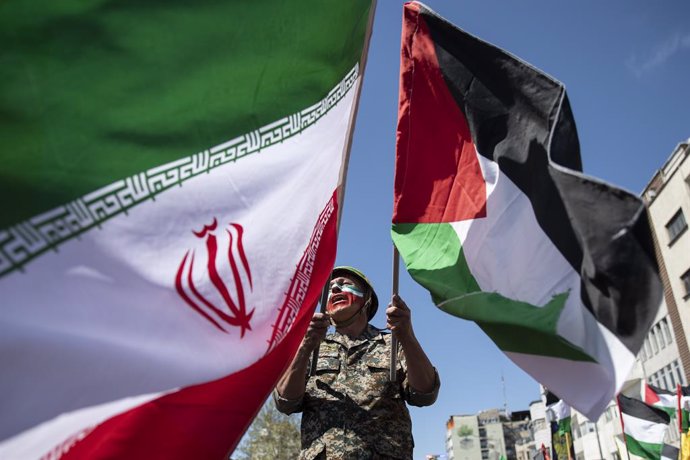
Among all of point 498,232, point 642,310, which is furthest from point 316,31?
point 642,310

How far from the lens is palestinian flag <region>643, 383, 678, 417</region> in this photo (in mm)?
15148

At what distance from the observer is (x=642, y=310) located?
2773 mm

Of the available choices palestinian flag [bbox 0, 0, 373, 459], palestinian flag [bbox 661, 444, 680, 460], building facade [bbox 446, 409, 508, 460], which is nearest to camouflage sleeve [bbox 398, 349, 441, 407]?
palestinian flag [bbox 0, 0, 373, 459]

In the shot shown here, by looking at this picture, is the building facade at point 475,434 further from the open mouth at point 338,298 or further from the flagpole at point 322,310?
the flagpole at point 322,310

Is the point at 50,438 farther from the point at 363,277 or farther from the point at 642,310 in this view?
the point at 363,277

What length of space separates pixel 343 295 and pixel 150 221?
2047mm

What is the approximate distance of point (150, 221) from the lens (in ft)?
7.90

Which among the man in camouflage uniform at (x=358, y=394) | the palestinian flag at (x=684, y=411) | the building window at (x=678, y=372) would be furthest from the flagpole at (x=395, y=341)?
the building window at (x=678, y=372)

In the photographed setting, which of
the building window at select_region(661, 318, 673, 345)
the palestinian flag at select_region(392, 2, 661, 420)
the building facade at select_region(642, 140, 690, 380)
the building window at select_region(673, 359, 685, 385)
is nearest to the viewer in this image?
the palestinian flag at select_region(392, 2, 661, 420)

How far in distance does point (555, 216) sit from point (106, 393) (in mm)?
2221

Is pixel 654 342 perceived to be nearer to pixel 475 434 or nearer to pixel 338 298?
pixel 338 298

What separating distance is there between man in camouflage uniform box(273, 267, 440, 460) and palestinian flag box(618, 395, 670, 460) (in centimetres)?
1159

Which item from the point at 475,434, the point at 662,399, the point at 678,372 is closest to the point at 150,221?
the point at 662,399

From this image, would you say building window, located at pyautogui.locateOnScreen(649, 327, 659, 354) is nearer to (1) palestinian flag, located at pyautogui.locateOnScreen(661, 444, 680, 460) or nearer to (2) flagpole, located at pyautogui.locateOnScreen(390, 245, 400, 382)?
(1) palestinian flag, located at pyautogui.locateOnScreen(661, 444, 680, 460)
